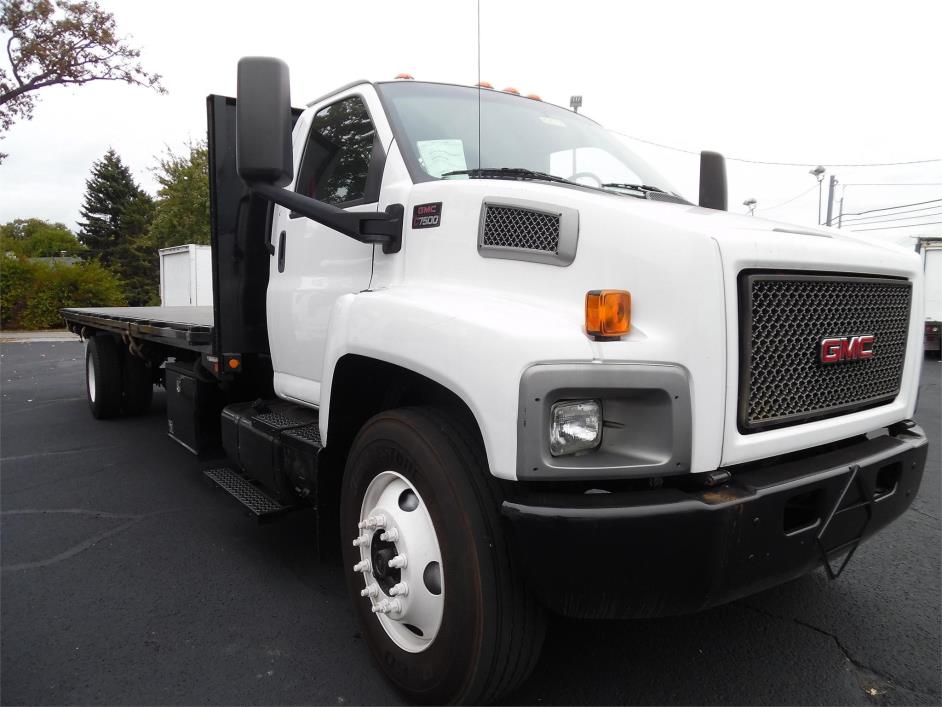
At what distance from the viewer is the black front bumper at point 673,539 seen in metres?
1.77

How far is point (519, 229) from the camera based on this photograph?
2.23 m

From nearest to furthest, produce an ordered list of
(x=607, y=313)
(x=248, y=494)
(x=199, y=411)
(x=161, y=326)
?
1. (x=607, y=313)
2. (x=248, y=494)
3. (x=199, y=411)
4. (x=161, y=326)

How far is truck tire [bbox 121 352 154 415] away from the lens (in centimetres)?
743

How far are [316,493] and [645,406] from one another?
5.18 ft

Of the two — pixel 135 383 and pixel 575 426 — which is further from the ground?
pixel 575 426

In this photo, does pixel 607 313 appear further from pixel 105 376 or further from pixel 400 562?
pixel 105 376

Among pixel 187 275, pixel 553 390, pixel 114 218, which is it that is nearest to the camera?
pixel 553 390

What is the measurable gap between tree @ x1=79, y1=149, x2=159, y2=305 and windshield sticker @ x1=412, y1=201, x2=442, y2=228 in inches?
2008

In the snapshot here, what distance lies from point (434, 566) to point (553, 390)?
83 cm

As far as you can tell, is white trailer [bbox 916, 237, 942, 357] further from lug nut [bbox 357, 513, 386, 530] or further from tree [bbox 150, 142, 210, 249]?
tree [bbox 150, 142, 210, 249]

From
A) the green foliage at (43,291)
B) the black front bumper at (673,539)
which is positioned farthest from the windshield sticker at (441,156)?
the green foliage at (43,291)

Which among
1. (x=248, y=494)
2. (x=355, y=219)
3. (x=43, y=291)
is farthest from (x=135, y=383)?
(x=43, y=291)

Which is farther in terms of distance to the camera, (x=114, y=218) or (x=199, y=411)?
(x=114, y=218)

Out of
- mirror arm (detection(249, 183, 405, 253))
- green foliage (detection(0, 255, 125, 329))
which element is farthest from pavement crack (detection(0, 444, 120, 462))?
green foliage (detection(0, 255, 125, 329))
